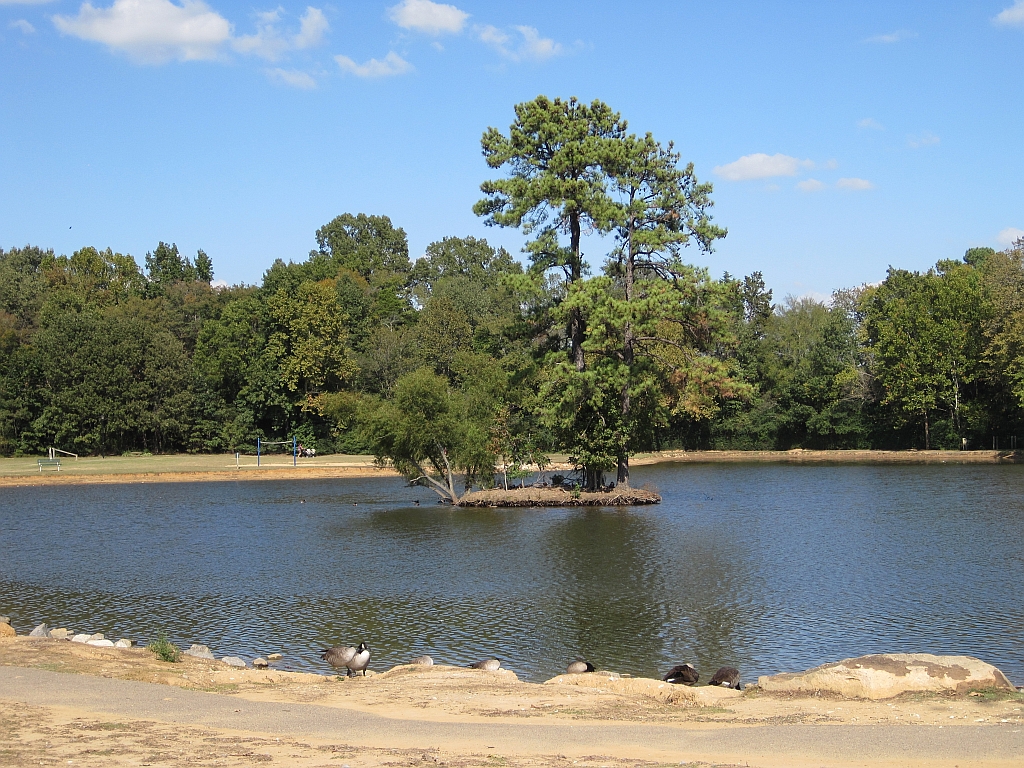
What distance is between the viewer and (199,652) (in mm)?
17203

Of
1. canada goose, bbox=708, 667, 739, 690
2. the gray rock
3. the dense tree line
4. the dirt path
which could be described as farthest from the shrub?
the dense tree line

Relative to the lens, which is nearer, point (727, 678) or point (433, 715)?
point (433, 715)

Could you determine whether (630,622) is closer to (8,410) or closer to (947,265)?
(8,410)

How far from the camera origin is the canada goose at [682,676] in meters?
14.9

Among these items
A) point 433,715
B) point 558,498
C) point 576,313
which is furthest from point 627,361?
point 433,715

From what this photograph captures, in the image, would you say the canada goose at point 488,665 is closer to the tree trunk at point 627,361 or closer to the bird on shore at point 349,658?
the bird on shore at point 349,658

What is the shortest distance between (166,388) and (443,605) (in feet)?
201

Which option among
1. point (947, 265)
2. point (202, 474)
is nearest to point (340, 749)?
point (202, 474)

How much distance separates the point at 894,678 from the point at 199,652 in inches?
458

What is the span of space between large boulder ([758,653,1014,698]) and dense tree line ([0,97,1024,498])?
26.0 metres

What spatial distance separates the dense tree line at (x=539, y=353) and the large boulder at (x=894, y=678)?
85.2ft

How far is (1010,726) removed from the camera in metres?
10.6

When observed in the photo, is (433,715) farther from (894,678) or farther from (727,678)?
(894,678)

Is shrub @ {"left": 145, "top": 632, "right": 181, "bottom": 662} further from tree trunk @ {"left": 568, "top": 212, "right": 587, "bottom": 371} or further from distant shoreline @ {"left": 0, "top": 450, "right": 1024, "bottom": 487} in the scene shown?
distant shoreline @ {"left": 0, "top": 450, "right": 1024, "bottom": 487}
